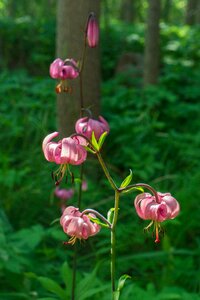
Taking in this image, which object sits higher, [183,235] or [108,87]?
[108,87]

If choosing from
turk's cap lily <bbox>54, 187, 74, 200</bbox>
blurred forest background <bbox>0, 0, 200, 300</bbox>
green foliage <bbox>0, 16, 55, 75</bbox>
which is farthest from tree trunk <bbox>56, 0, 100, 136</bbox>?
green foliage <bbox>0, 16, 55, 75</bbox>

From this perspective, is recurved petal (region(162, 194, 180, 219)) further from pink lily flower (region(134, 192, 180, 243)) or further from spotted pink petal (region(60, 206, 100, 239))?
spotted pink petal (region(60, 206, 100, 239))

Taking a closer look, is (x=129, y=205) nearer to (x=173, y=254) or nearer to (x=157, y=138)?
(x=173, y=254)

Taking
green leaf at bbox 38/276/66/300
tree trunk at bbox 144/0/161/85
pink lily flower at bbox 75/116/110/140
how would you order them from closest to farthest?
pink lily flower at bbox 75/116/110/140, green leaf at bbox 38/276/66/300, tree trunk at bbox 144/0/161/85

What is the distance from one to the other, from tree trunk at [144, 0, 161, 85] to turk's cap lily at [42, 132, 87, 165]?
13.0 ft

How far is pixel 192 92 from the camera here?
5148 millimetres

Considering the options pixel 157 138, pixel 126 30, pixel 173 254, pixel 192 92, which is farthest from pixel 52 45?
pixel 173 254

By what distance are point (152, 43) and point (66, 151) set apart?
403 cm

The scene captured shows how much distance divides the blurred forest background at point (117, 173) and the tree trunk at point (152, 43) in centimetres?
1

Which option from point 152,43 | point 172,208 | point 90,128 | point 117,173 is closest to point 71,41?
point 117,173

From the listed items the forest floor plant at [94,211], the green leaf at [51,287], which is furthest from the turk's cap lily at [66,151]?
the green leaf at [51,287]

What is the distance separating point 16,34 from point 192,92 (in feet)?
11.0

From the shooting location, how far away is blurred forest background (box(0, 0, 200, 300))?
7.32 feet

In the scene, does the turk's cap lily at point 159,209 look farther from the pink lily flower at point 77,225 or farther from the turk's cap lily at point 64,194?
the turk's cap lily at point 64,194
